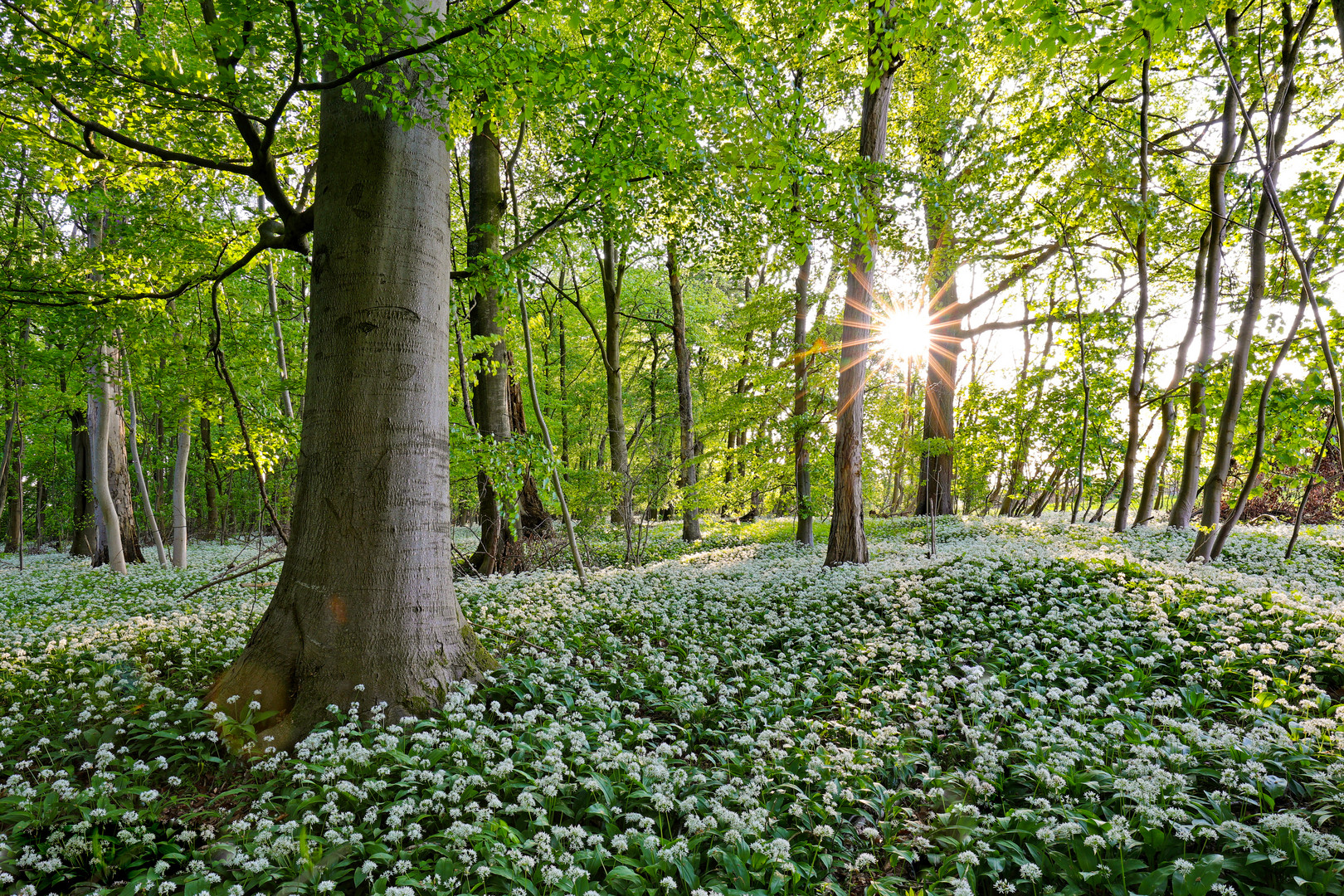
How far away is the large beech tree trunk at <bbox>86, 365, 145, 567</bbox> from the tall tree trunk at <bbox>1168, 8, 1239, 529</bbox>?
19.9 meters

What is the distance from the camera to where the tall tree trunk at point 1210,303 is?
9297 mm

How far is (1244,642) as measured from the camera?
15.6 feet

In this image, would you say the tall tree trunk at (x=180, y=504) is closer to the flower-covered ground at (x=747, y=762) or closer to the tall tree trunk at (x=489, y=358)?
the tall tree trunk at (x=489, y=358)

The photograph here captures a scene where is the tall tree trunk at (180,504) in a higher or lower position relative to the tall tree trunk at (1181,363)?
lower

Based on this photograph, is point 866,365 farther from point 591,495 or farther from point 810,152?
point 591,495

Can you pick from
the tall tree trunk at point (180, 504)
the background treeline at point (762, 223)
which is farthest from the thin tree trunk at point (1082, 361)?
the tall tree trunk at point (180, 504)

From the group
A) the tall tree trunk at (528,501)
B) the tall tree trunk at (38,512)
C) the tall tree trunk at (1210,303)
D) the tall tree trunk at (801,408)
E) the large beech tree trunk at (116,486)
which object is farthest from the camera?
the tall tree trunk at (38,512)

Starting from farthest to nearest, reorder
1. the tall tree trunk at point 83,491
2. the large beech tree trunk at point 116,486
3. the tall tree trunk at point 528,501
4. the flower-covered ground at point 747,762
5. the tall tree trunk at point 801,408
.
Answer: the tall tree trunk at point 83,491, the tall tree trunk at point 801,408, the large beech tree trunk at point 116,486, the tall tree trunk at point 528,501, the flower-covered ground at point 747,762

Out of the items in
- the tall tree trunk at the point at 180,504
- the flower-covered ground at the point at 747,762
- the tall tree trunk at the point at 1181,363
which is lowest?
the flower-covered ground at the point at 747,762

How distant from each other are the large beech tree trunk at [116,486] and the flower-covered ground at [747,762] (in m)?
8.10

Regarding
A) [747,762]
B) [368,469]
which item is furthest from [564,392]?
[747,762]

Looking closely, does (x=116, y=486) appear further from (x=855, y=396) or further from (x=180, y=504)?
(x=855, y=396)

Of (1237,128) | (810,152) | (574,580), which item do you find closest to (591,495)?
(574,580)

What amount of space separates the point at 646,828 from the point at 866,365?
7.83m
